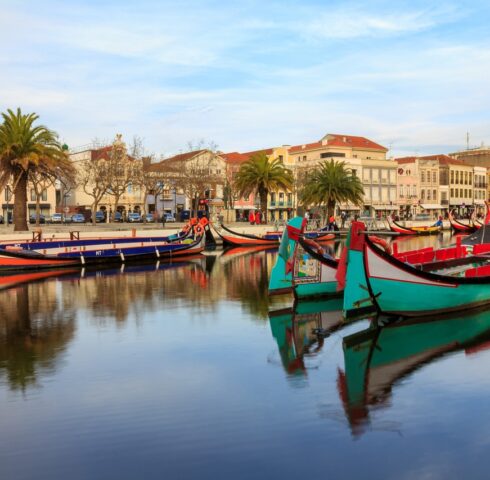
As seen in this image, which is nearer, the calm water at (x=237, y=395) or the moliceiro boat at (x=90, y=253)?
the calm water at (x=237, y=395)

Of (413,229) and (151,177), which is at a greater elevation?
(151,177)

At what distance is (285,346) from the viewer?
13688 mm

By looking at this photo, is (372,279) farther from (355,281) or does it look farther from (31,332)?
(31,332)

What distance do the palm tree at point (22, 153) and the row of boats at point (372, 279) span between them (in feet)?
80.2

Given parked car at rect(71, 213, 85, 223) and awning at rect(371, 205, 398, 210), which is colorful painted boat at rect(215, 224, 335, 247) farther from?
awning at rect(371, 205, 398, 210)

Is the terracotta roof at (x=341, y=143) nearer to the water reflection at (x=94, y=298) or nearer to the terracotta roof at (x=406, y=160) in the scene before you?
the terracotta roof at (x=406, y=160)

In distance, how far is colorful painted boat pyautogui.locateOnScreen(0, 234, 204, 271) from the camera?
1110 inches

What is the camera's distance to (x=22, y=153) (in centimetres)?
3847

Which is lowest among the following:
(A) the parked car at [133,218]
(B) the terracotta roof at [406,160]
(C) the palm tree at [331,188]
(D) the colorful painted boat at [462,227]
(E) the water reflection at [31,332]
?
(E) the water reflection at [31,332]

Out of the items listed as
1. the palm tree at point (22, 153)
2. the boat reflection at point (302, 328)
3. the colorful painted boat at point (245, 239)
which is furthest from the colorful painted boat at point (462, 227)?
the boat reflection at point (302, 328)

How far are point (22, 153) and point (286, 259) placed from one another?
2553 cm

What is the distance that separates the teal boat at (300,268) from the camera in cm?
1842

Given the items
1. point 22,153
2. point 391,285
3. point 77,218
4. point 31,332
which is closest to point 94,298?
point 31,332

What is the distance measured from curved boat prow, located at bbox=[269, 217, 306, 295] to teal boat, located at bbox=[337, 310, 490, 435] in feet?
13.3
